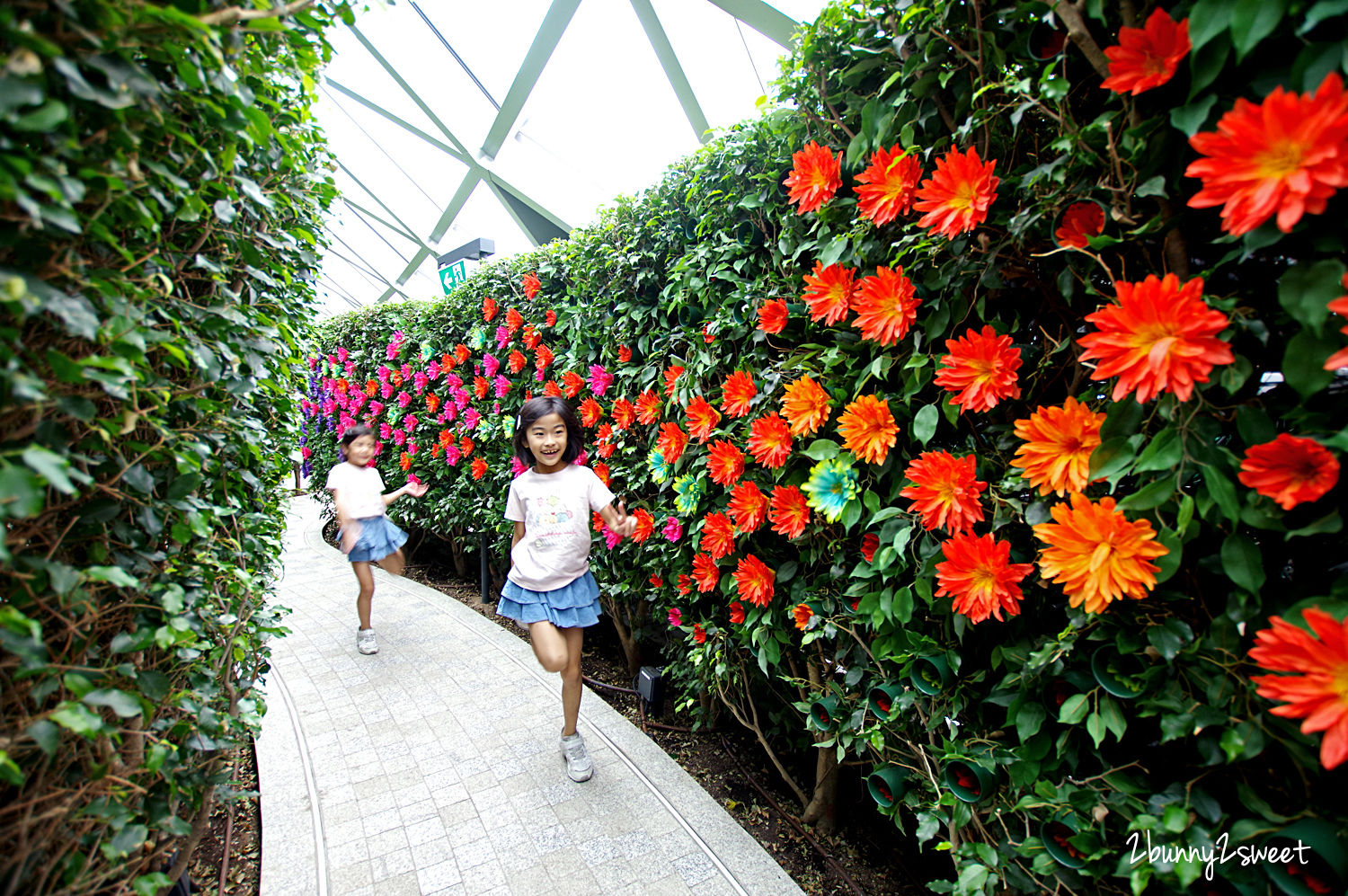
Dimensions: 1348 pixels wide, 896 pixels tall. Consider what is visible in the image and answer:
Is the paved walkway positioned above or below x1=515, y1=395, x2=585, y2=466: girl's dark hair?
below

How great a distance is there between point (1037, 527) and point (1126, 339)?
336 mm

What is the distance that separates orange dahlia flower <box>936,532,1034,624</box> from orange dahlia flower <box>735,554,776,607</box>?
25.9 inches

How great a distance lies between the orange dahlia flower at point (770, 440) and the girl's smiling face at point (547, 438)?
2.94ft

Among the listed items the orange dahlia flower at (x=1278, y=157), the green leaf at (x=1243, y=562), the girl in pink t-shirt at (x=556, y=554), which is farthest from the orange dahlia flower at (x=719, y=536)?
the orange dahlia flower at (x=1278, y=157)

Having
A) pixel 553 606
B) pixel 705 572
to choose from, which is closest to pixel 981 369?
pixel 705 572

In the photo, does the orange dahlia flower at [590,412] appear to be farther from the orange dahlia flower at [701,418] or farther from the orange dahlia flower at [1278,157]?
the orange dahlia flower at [1278,157]

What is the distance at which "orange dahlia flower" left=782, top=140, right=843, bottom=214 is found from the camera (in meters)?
1.44

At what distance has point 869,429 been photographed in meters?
1.36

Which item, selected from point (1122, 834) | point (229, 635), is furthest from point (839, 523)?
point (229, 635)

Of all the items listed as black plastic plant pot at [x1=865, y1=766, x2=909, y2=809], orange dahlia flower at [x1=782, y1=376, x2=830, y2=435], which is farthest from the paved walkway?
orange dahlia flower at [x1=782, y1=376, x2=830, y2=435]

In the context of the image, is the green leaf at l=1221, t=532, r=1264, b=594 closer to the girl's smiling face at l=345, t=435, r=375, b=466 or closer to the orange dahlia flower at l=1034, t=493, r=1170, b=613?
the orange dahlia flower at l=1034, t=493, r=1170, b=613

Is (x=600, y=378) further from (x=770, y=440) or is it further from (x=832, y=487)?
(x=832, y=487)

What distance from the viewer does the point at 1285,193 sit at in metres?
0.70

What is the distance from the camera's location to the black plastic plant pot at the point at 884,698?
4.76 feet
